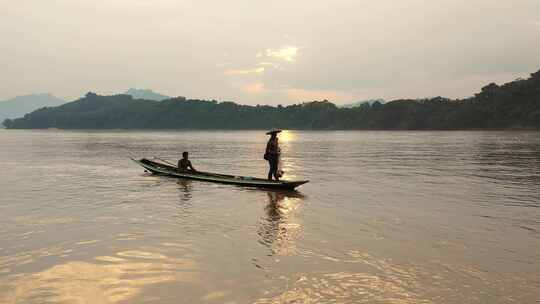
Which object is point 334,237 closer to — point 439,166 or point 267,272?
point 267,272

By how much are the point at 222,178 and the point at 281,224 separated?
10.0 metres

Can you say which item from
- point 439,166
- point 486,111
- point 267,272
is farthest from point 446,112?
point 267,272

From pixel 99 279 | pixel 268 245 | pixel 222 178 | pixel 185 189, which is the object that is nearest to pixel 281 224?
pixel 268 245

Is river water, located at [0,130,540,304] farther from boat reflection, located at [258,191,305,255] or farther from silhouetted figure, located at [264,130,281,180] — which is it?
silhouetted figure, located at [264,130,281,180]

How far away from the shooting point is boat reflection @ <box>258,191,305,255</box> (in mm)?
11773

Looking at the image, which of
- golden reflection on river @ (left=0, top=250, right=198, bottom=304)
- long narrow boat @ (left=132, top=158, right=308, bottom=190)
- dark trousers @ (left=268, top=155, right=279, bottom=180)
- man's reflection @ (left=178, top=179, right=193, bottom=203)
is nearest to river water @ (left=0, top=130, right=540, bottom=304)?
golden reflection on river @ (left=0, top=250, right=198, bottom=304)

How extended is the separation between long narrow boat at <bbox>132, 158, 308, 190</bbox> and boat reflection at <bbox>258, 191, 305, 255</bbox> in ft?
2.30

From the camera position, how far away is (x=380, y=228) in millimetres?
13930

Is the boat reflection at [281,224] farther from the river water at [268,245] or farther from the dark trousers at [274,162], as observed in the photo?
the dark trousers at [274,162]

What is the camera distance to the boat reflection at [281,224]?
11.8 metres

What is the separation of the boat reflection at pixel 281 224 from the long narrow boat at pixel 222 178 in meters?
0.70

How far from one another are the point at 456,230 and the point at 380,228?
7.65 ft

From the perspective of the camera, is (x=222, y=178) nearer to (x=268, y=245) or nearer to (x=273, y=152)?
(x=273, y=152)

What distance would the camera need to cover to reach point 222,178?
24.1 meters
